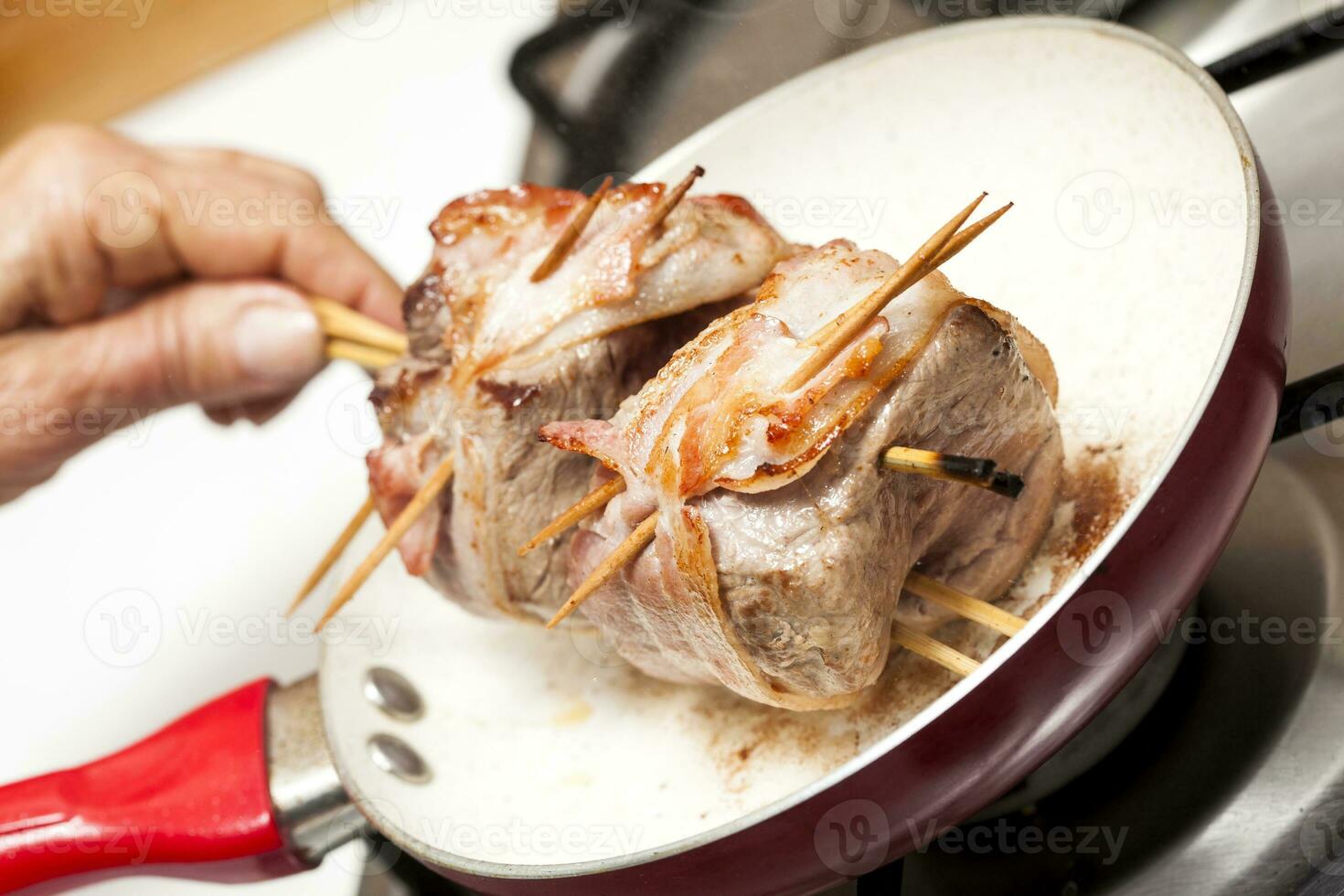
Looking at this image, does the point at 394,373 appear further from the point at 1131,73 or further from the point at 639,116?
the point at 1131,73

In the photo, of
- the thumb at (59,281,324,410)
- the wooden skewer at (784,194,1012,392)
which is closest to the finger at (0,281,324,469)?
the thumb at (59,281,324,410)

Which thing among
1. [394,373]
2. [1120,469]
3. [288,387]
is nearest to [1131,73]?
[1120,469]

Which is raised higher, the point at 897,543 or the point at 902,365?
the point at 902,365

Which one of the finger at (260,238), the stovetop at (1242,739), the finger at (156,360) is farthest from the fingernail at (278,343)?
the stovetop at (1242,739)

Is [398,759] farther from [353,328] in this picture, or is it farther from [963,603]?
[963,603]

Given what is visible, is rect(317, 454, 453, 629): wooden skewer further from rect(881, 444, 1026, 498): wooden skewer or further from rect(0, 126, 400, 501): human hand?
rect(881, 444, 1026, 498): wooden skewer

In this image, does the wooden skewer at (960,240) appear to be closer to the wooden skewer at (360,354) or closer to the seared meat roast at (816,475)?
the seared meat roast at (816,475)

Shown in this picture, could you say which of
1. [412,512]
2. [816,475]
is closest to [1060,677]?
[816,475]
